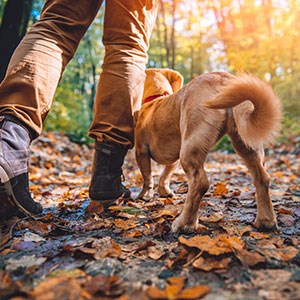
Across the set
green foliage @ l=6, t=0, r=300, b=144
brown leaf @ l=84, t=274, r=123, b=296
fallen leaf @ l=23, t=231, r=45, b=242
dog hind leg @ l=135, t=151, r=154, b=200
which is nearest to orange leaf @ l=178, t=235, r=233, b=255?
brown leaf @ l=84, t=274, r=123, b=296

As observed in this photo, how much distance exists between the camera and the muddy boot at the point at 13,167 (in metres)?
1.47

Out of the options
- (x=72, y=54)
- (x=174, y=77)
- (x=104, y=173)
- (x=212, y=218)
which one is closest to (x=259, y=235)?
(x=212, y=218)

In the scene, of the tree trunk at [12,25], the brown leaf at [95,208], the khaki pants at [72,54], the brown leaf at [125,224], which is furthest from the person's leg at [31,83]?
the tree trunk at [12,25]

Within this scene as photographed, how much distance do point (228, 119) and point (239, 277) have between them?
0.86m

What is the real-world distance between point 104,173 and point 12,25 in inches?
119

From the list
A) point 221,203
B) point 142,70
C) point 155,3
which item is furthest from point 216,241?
point 155,3

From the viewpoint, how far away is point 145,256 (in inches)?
49.0

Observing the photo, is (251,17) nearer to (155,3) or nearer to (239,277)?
(155,3)

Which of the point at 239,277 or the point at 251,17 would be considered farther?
the point at 251,17

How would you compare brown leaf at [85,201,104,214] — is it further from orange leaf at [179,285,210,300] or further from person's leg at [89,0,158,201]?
orange leaf at [179,285,210,300]

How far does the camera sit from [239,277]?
1.02 m

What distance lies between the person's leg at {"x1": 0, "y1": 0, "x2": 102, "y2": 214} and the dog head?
1010 millimetres

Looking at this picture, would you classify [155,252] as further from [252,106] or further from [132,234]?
[252,106]

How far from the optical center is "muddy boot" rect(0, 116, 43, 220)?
1.47 m
